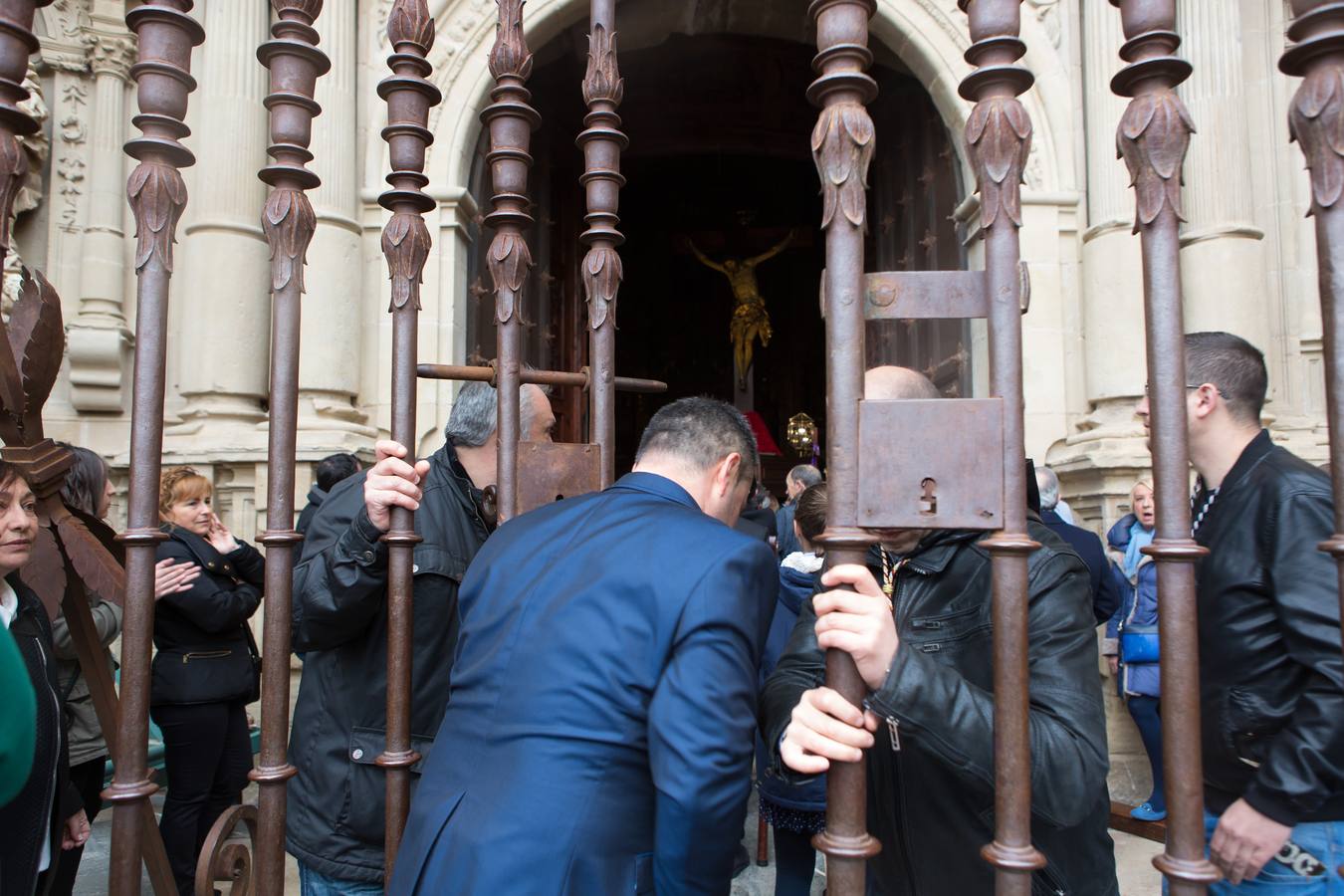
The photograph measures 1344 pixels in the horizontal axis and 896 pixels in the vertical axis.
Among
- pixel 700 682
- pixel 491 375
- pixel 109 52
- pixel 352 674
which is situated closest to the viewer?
pixel 700 682

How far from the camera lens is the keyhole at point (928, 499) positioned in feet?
3.52

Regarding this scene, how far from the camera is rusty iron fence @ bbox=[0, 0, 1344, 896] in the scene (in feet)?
3.51

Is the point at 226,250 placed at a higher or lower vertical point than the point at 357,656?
higher

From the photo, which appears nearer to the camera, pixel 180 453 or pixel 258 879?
pixel 258 879

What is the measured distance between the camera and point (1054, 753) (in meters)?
1.24

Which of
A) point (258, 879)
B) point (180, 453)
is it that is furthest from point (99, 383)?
point (258, 879)

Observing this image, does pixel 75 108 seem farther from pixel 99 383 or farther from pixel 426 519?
pixel 426 519

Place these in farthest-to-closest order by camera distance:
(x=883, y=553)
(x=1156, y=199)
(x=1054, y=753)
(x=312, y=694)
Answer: (x=312, y=694)
(x=883, y=553)
(x=1054, y=753)
(x=1156, y=199)

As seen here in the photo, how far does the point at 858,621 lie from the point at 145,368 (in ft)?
3.64

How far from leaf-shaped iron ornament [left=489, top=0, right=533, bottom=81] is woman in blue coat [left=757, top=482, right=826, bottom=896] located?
1.64m

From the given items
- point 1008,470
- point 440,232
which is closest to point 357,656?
point 1008,470

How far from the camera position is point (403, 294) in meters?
1.60

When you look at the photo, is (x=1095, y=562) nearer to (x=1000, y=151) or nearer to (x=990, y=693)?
(x=990, y=693)

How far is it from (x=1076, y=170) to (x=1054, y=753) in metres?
5.65
